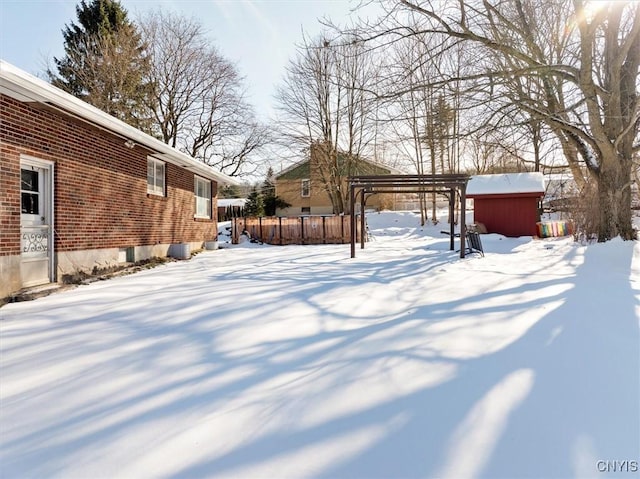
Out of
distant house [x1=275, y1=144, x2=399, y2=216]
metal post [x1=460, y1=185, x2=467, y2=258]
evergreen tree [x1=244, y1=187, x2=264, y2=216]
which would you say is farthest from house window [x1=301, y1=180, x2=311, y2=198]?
metal post [x1=460, y1=185, x2=467, y2=258]

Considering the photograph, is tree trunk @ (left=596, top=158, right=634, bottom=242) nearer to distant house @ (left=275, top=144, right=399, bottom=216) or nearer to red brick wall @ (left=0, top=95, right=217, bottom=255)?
red brick wall @ (left=0, top=95, right=217, bottom=255)

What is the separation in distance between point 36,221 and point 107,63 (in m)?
17.1

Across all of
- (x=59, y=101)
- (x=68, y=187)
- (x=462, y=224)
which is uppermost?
(x=59, y=101)

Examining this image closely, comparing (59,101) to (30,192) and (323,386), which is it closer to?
(30,192)

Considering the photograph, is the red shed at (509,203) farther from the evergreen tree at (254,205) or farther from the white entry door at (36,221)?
the evergreen tree at (254,205)

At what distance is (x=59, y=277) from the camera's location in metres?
6.66

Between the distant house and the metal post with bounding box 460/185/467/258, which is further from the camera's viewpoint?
the distant house

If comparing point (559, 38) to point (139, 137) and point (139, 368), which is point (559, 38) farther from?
point (139, 368)

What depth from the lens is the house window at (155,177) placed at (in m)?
10.1

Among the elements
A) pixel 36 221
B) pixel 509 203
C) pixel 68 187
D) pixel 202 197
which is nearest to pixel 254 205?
pixel 202 197

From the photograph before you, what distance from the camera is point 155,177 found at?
10.5 meters

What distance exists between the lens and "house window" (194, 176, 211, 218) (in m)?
13.4

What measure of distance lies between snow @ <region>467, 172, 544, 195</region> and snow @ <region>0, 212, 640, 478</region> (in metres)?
13.1

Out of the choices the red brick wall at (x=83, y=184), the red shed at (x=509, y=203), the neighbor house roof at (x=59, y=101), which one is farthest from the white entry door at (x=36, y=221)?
the red shed at (x=509, y=203)
